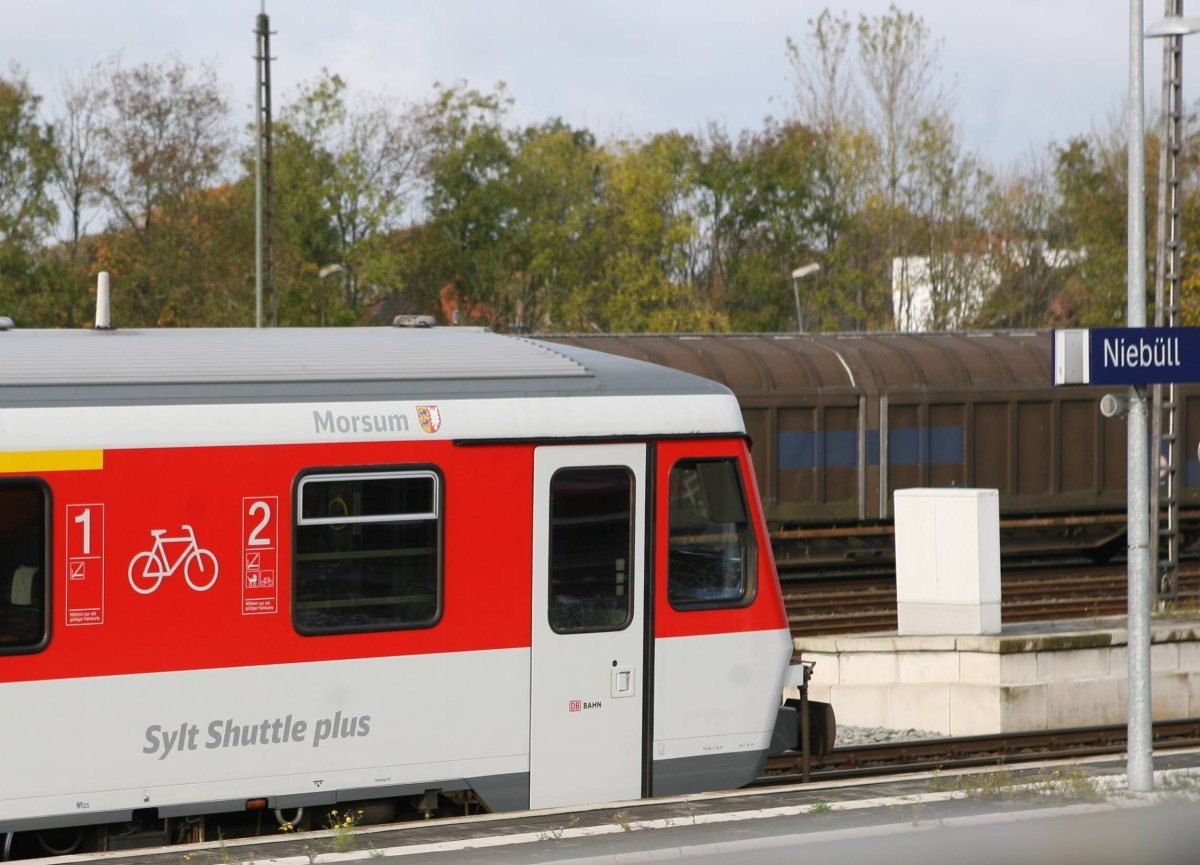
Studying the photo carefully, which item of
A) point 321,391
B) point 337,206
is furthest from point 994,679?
point 337,206

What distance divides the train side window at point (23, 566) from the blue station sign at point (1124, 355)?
570cm

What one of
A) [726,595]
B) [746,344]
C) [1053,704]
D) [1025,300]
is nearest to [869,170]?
[1025,300]

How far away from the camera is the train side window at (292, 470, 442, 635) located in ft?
28.3

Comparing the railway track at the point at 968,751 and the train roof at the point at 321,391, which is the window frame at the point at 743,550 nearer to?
the train roof at the point at 321,391

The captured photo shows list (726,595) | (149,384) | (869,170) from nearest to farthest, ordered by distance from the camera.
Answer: (149,384) → (726,595) → (869,170)

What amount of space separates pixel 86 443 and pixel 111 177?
122ft

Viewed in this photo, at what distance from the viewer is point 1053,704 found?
14.6 metres

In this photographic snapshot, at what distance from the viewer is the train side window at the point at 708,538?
9578 millimetres

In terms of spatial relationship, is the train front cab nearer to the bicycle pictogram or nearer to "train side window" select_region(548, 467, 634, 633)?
"train side window" select_region(548, 467, 634, 633)

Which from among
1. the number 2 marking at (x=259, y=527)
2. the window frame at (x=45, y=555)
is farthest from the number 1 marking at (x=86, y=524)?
the number 2 marking at (x=259, y=527)

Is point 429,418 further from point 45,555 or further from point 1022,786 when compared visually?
point 1022,786

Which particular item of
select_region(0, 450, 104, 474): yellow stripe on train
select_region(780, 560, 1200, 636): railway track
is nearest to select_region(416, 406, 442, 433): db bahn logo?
select_region(0, 450, 104, 474): yellow stripe on train

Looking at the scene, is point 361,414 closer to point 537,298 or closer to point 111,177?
point 111,177

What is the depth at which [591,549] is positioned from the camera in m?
9.34
